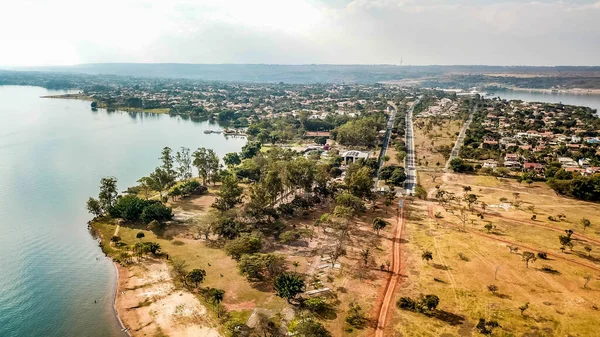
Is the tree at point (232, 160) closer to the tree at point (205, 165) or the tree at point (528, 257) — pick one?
the tree at point (205, 165)

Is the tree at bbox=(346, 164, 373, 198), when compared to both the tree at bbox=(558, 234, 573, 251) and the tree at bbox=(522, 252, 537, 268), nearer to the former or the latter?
the tree at bbox=(522, 252, 537, 268)

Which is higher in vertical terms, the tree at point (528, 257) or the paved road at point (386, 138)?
the paved road at point (386, 138)

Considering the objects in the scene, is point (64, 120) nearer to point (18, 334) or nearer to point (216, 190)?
point (216, 190)

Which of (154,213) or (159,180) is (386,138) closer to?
(159,180)

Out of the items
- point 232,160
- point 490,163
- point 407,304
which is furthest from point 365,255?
point 490,163

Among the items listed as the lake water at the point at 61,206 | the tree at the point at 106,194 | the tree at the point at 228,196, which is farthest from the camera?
the tree at the point at 106,194

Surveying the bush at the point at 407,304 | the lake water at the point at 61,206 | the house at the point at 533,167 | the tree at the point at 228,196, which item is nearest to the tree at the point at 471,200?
the house at the point at 533,167

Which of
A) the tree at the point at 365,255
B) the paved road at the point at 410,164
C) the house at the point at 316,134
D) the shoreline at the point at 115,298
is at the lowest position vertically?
the shoreline at the point at 115,298
